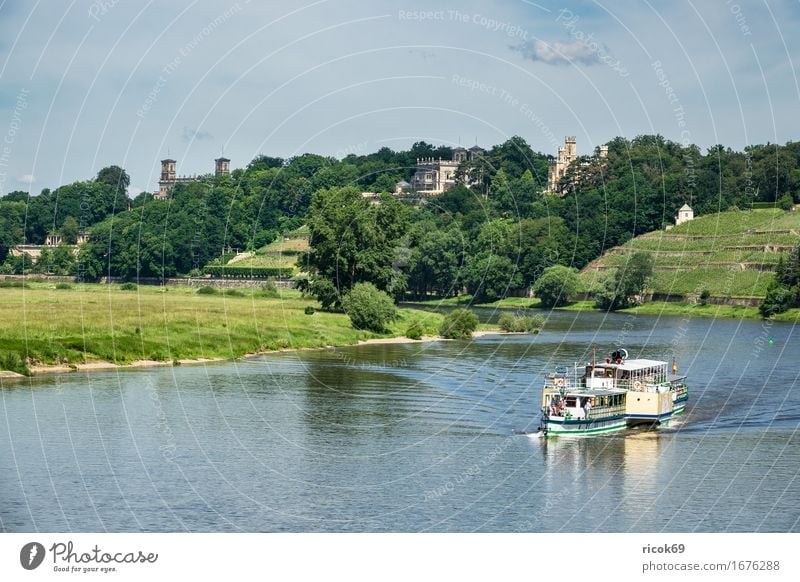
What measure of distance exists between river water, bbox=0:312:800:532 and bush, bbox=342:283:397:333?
30187 millimetres

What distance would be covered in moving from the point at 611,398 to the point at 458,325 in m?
58.8

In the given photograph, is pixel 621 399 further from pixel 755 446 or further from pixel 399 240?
pixel 399 240

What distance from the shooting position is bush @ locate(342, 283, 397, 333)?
13198cm

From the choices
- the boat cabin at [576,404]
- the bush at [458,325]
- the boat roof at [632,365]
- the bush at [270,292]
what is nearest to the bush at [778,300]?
the bush at [458,325]

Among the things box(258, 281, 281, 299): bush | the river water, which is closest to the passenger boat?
the river water

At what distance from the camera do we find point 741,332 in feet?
484

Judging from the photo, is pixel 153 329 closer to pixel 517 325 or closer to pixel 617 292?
pixel 517 325

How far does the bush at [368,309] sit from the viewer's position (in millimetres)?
131975

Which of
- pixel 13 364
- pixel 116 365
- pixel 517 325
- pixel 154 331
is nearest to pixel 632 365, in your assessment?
pixel 116 365

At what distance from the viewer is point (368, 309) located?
131750 mm

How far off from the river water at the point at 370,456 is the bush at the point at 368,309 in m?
30.2

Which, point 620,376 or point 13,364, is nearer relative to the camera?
point 620,376
